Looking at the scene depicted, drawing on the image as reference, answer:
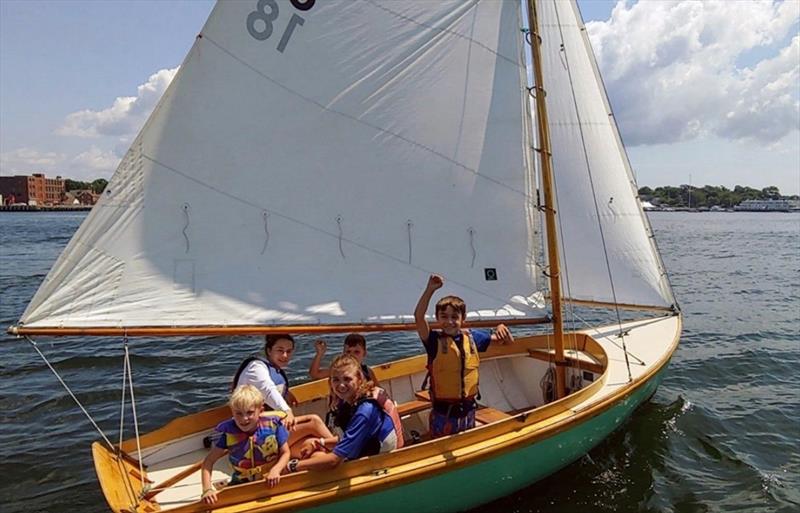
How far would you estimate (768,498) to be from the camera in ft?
20.6

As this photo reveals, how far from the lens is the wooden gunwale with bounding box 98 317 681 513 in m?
4.13

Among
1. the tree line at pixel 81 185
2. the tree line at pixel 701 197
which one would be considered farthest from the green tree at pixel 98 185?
the tree line at pixel 701 197

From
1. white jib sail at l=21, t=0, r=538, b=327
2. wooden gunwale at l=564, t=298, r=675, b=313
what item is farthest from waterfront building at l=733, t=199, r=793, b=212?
white jib sail at l=21, t=0, r=538, b=327

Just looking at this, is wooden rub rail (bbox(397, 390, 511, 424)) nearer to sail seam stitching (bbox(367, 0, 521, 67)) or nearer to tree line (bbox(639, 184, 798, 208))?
sail seam stitching (bbox(367, 0, 521, 67))

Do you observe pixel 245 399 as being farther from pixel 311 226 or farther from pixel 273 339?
pixel 311 226

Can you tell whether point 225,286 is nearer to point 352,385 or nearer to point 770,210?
point 352,385

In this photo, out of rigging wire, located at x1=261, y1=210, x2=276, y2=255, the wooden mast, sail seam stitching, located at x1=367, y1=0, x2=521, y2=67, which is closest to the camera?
rigging wire, located at x1=261, y1=210, x2=276, y2=255

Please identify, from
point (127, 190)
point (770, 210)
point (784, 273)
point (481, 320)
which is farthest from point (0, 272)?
point (770, 210)

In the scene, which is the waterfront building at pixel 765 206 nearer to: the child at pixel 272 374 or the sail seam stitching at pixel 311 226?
the sail seam stitching at pixel 311 226

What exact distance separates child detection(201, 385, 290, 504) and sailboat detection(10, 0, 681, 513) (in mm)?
549

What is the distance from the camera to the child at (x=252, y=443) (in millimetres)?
4266

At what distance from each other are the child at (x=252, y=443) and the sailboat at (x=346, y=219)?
1.80ft

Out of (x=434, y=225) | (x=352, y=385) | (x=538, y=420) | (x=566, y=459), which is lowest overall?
(x=566, y=459)

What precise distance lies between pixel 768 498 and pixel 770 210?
134 metres
